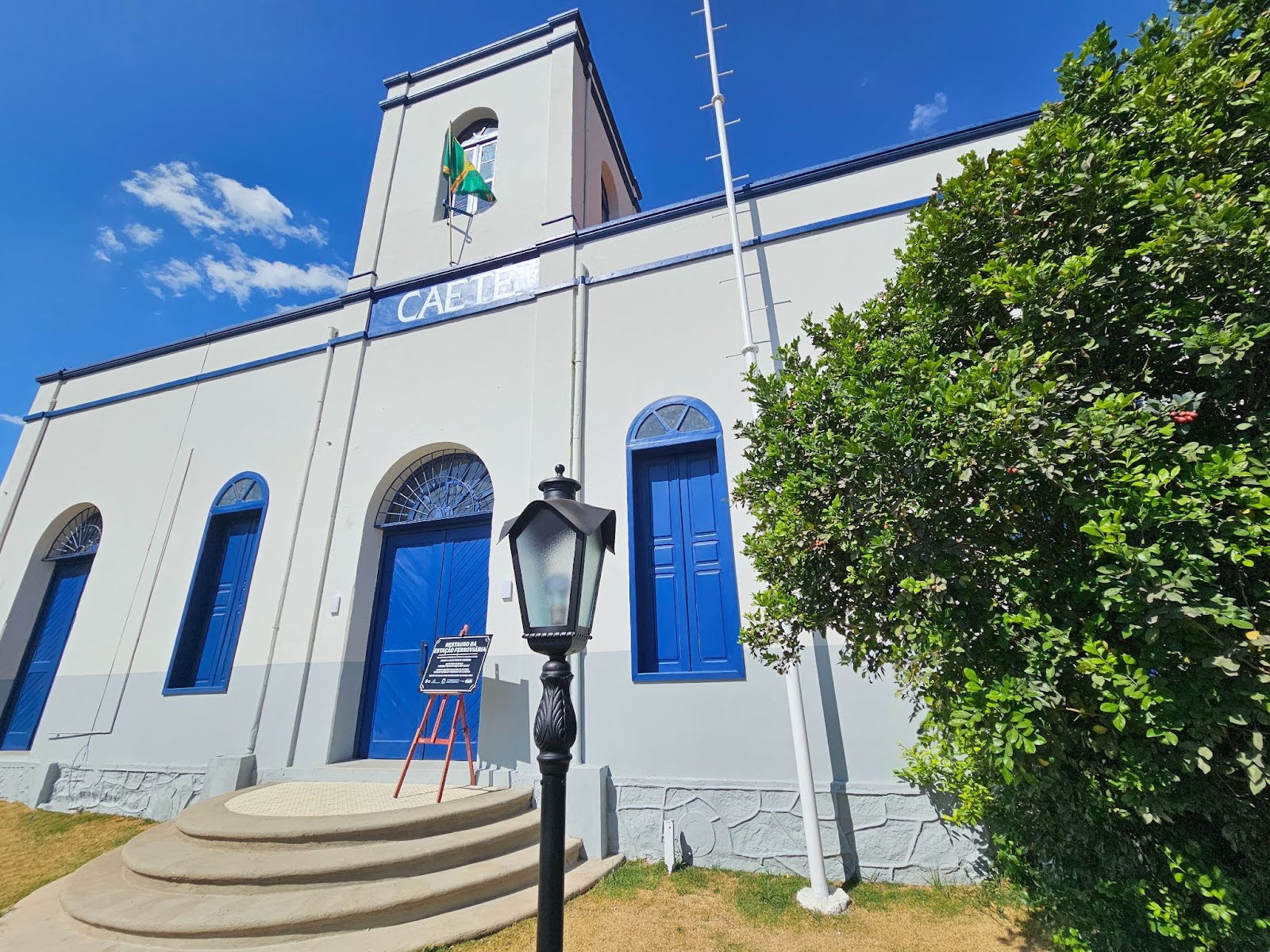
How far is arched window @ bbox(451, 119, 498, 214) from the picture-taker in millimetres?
8203

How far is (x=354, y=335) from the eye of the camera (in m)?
7.51

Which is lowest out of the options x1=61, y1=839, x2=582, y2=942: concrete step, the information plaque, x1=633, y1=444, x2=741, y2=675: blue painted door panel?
x1=61, y1=839, x2=582, y2=942: concrete step

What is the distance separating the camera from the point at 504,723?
531 cm

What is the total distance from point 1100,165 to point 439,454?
20.6ft

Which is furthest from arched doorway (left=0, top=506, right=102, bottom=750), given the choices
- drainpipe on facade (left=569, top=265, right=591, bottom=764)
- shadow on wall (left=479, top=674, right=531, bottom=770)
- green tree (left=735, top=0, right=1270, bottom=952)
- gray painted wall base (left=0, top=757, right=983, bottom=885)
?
green tree (left=735, top=0, right=1270, bottom=952)

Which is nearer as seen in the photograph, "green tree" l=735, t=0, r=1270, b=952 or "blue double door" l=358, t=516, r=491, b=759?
"green tree" l=735, t=0, r=1270, b=952

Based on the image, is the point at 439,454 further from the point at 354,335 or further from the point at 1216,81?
the point at 1216,81

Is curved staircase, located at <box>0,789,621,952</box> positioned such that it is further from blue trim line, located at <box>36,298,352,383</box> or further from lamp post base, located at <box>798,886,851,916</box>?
blue trim line, located at <box>36,298,352,383</box>

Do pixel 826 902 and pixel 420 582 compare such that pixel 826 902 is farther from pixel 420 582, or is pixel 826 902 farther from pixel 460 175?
pixel 460 175

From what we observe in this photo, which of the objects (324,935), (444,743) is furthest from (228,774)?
(324,935)

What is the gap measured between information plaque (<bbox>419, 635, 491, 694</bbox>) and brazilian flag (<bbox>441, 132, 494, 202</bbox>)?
19.7 ft

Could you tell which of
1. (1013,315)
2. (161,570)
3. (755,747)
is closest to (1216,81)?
(1013,315)

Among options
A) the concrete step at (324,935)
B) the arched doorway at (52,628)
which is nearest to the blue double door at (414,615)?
the concrete step at (324,935)

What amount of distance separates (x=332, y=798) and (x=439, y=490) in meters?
3.18
